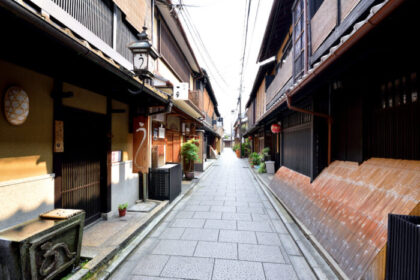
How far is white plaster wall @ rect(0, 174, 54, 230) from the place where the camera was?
3078mm

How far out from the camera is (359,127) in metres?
4.67

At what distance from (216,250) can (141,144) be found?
4.10 metres

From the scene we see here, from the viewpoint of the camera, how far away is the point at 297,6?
8.15m

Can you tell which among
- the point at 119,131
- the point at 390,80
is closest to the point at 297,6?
the point at 390,80

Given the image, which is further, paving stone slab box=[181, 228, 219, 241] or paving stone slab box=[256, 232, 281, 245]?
paving stone slab box=[181, 228, 219, 241]

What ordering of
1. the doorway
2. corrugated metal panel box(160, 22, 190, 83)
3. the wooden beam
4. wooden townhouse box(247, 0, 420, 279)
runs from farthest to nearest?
corrugated metal panel box(160, 22, 190, 83) → the doorway → the wooden beam → wooden townhouse box(247, 0, 420, 279)

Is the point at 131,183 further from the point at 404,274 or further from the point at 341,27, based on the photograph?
the point at 341,27

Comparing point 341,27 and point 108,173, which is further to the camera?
point 108,173

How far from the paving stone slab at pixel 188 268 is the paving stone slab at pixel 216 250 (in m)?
0.21

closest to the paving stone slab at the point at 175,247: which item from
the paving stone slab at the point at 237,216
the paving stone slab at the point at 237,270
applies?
the paving stone slab at the point at 237,270

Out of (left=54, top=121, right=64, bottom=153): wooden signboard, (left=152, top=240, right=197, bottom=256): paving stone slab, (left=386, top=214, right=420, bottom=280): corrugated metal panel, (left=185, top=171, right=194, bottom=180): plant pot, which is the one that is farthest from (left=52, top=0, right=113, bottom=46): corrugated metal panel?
(left=185, top=171, right=194, bottom=180): plant pot

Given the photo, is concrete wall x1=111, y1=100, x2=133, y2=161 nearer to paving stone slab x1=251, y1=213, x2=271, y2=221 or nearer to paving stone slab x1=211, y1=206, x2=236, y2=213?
paving stone slab x1=211, y1=206, x2=236, y2=213

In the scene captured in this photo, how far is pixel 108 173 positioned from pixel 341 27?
724 cm

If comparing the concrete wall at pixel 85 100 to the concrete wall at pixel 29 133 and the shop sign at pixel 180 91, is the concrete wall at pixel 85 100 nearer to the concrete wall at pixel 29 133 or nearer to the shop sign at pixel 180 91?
the concrete wall at pixel 29 133
